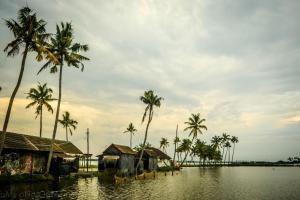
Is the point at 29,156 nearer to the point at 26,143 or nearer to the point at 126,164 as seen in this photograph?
the point at 26,143

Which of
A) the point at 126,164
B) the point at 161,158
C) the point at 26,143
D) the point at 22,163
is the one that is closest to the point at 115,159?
the point at 126,164

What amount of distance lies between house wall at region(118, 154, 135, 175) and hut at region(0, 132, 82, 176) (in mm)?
7818

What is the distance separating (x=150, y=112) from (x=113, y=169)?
1268 cm

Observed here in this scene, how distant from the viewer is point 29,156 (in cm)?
3794

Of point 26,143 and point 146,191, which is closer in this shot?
point 146,191

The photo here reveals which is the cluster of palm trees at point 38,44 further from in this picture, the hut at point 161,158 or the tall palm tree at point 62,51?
the hut at point 161,158

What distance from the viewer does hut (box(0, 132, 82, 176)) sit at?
113 ft

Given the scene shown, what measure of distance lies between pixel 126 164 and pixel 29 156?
63.3ft

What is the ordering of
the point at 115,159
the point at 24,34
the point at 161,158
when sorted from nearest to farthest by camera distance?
the point at 24,34 → the point at 115,159 → the point at 161,158

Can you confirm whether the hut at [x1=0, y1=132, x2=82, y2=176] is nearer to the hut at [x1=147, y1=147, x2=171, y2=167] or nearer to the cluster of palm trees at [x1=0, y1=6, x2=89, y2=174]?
the cluster of palm trees at [x1=0, y1=6, x2=89, y2=174]

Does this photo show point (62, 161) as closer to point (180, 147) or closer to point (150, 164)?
point (150, 164)

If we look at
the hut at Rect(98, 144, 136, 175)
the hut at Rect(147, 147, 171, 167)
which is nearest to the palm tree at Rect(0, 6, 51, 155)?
the hut at Rect(98, 144, 136, 175)

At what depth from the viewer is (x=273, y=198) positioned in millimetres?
26922

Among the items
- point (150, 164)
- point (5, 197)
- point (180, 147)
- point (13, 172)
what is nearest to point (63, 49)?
point (13, 172)
